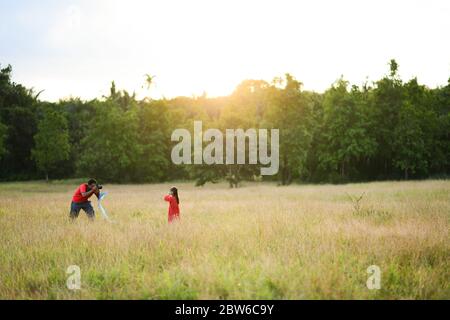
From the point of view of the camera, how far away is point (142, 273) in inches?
249

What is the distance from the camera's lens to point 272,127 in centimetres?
3925

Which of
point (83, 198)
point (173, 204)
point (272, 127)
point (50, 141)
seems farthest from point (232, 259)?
point (50, 141)

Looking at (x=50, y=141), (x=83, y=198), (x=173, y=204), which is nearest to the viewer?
(x=173, y=204)

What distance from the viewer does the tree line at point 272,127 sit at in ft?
130

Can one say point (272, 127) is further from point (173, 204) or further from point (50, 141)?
point (173, 204)

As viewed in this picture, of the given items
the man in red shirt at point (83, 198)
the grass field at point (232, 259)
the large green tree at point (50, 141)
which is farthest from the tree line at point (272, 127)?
the grass field at point (232, 259)

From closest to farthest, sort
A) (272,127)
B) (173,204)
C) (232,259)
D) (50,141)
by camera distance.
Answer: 1. (232,259)
2. (173,204)
3. (272,127)
4. (50,141)

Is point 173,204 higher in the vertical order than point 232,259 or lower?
higher

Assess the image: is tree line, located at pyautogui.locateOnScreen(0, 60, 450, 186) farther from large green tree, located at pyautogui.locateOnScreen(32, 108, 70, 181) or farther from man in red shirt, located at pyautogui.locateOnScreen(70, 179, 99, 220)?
man in red shirt, located at pyautogui.locateOnScreen(70, 179, 99, 220)

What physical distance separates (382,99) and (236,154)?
75.5ft

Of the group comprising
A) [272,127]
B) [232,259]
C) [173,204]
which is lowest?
[232,259]

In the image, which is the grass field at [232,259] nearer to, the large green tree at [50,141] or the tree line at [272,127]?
the tree line at [272,127]
